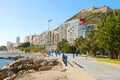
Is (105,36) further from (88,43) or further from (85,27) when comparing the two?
(85,27)

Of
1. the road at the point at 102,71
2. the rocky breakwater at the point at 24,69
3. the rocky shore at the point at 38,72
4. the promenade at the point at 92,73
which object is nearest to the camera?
the promenade at the point at 92,73

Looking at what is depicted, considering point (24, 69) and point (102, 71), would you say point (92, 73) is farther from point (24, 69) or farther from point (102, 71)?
point (24, 69)

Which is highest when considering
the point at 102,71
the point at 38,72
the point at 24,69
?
the point at 102,71

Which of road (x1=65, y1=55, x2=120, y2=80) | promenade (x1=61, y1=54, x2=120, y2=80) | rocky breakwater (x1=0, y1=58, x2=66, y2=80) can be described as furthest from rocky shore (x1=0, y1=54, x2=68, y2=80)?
road (x1=65, y1=55, x2=120, y2=80)

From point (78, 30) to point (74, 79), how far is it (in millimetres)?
179059

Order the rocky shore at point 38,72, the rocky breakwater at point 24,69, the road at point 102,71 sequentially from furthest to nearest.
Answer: the rocky breakwater at point 24,69 < the rocky shore at point 38,72 < the road at point 102,71

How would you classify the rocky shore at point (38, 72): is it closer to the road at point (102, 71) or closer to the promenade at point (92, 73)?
the promenade at point (92, 73)

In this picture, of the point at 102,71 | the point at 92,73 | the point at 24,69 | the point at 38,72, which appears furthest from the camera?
the point at 24,69

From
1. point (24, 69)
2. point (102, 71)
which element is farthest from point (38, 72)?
point (24, 69)

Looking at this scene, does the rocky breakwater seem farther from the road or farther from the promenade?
the road

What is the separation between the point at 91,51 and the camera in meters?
82.2

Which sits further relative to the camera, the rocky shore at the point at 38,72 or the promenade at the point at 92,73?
the rocky shore at the point at 38,72

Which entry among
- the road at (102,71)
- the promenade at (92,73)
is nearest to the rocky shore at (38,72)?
the promenade at (92,73)

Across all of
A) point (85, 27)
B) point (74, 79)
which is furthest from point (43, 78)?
point (85, 27)
